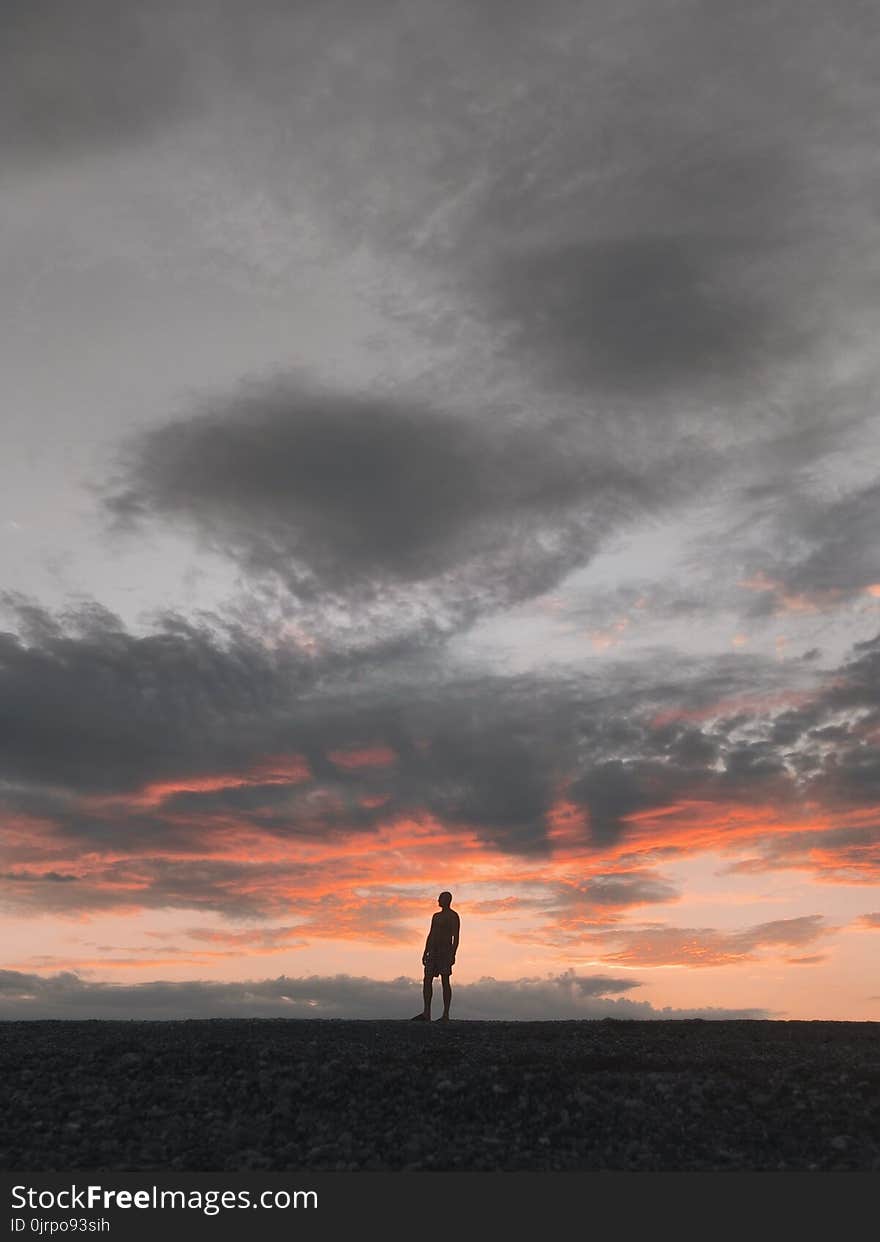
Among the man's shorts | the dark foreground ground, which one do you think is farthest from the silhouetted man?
the dark foreground ground

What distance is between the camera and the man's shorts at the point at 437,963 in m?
39.5

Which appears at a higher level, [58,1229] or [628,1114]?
[628,1114]

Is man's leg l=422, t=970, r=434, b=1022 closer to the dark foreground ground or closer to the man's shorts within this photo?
the man's shorts

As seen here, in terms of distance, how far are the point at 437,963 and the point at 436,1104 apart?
1629 cm

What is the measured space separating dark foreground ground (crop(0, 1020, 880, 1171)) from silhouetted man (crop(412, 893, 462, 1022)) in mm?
8249

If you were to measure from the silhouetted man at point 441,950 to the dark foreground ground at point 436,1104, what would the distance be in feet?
27.1

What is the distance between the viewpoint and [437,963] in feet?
130

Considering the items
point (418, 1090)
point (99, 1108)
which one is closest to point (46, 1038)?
point (99, 1108)

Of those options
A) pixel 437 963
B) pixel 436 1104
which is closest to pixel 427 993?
pixel 437 963

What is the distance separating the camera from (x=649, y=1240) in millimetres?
17531

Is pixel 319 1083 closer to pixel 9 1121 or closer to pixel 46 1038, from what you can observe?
pixel 9 1121

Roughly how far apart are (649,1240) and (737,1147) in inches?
169

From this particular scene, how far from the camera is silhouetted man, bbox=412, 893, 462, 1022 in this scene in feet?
130

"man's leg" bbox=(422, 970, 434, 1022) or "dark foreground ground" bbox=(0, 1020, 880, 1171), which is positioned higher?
"man's leg" bbox=(422, 970, 434, 1022)
